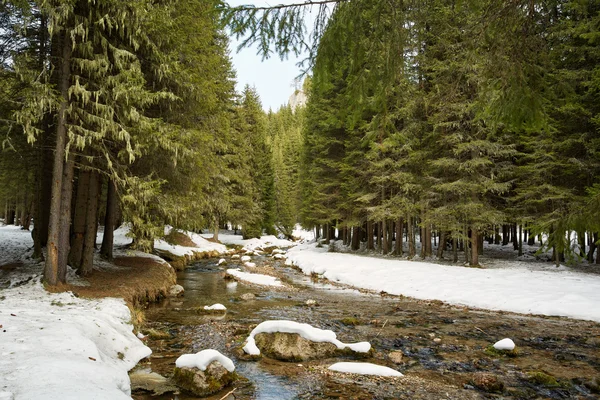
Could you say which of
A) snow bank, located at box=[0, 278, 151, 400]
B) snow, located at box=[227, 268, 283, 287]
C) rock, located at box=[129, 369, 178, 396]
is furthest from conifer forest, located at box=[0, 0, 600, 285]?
rock, located at box=[129, 369, 178, 396]

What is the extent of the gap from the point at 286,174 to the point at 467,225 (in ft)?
141

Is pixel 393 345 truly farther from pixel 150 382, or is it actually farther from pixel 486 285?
pixel 486 285

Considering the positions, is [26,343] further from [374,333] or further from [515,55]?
[515,55]

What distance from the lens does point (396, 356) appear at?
24.3ft

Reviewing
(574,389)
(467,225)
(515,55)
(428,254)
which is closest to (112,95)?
(515,55)

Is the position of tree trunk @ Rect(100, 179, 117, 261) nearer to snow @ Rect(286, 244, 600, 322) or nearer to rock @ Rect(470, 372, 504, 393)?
snow @ Rect(286, 244, 600, 322)

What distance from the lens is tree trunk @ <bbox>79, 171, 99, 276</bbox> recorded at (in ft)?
37.6

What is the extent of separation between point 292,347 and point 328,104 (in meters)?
24.0

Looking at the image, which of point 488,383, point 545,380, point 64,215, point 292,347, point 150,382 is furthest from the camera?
point 64,215

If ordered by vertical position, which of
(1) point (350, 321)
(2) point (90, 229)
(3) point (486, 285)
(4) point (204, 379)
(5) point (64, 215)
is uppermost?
(5) point (64, 215)

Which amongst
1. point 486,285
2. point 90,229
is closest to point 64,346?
point 90,229

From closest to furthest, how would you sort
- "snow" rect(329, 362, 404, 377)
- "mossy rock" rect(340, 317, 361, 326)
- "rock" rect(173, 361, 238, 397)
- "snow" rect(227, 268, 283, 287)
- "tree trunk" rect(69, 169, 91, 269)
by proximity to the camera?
"rock" rect(173, 361, 238, 397) → "snow" rect(329, 362, 404, 377) → "mossy rock" rect(340, 317, 361, 326) → "tree trunk" rect(69, 169, 91, 269) → "snow" rect(227, 268, 283, 287)

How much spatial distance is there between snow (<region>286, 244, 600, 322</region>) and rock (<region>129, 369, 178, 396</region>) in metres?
10.5

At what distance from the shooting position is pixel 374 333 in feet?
30.0
